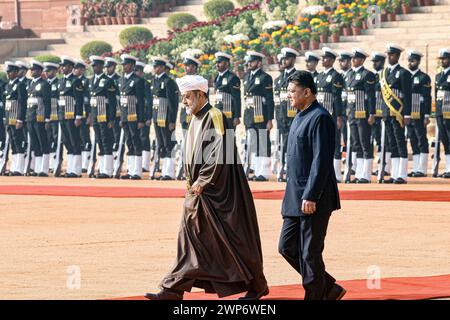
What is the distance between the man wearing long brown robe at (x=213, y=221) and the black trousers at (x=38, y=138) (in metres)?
17.0

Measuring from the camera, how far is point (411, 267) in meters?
13.7

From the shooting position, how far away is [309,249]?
1134 centimetres

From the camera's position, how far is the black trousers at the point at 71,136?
2834 cm

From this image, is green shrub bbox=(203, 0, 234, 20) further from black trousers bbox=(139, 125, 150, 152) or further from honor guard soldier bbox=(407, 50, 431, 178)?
honor guard soldier bbox=(407, 50, 431, 178)

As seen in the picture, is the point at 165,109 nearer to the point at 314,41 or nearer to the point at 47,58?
the point at 314,41

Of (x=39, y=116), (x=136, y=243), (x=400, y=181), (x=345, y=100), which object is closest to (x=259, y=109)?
(x=345, y=100)

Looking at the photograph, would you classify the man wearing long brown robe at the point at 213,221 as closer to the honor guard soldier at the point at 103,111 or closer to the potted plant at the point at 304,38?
the honor guard soldier at the point at 103,111

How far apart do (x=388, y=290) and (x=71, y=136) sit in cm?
1709

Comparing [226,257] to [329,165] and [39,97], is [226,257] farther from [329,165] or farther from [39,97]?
[39,97]

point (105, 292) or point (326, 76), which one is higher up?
point (326, 76)

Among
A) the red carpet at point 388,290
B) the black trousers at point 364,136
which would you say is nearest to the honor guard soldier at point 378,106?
the black trousers at point 364,136

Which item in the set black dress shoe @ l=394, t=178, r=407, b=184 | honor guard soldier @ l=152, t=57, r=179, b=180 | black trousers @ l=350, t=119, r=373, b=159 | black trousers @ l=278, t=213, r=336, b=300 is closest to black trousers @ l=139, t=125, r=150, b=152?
honor guard soldier @ l=152, t=57, r=179, b=180

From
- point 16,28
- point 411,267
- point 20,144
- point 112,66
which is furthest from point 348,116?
point 16,28
